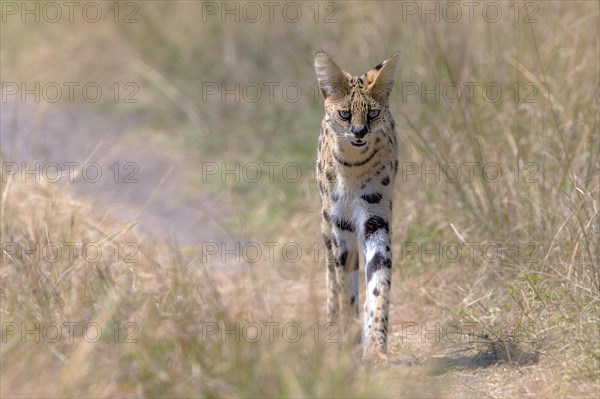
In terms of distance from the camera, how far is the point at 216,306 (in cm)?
477

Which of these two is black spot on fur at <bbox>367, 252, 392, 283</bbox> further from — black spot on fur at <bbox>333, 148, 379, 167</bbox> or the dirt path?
the dirt path

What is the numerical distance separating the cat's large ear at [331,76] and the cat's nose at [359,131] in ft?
0.82

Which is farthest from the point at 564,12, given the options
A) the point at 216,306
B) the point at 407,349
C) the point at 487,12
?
the point at 216,306

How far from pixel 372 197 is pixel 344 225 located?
0.22m

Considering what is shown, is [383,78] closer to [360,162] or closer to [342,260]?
[360,162]

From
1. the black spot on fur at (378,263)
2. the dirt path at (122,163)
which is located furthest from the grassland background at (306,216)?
the black spot on fur at (378,263)

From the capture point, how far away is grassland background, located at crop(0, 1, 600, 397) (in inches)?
179

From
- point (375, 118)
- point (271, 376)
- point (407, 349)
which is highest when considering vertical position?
point (375, 118)

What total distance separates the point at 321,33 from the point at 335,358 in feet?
20.4

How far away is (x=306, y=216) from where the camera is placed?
8.42 metres

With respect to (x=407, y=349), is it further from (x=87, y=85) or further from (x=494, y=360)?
(x=87, y=85)

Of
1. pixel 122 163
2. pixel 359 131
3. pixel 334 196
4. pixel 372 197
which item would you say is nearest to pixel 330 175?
pixel 334 196

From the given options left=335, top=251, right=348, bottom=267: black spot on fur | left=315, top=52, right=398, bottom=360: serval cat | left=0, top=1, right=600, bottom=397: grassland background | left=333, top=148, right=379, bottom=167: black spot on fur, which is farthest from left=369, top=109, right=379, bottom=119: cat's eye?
left=0, top=1, right=600, bottom=397: grassland background

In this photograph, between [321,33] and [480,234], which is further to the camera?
[321,33]
